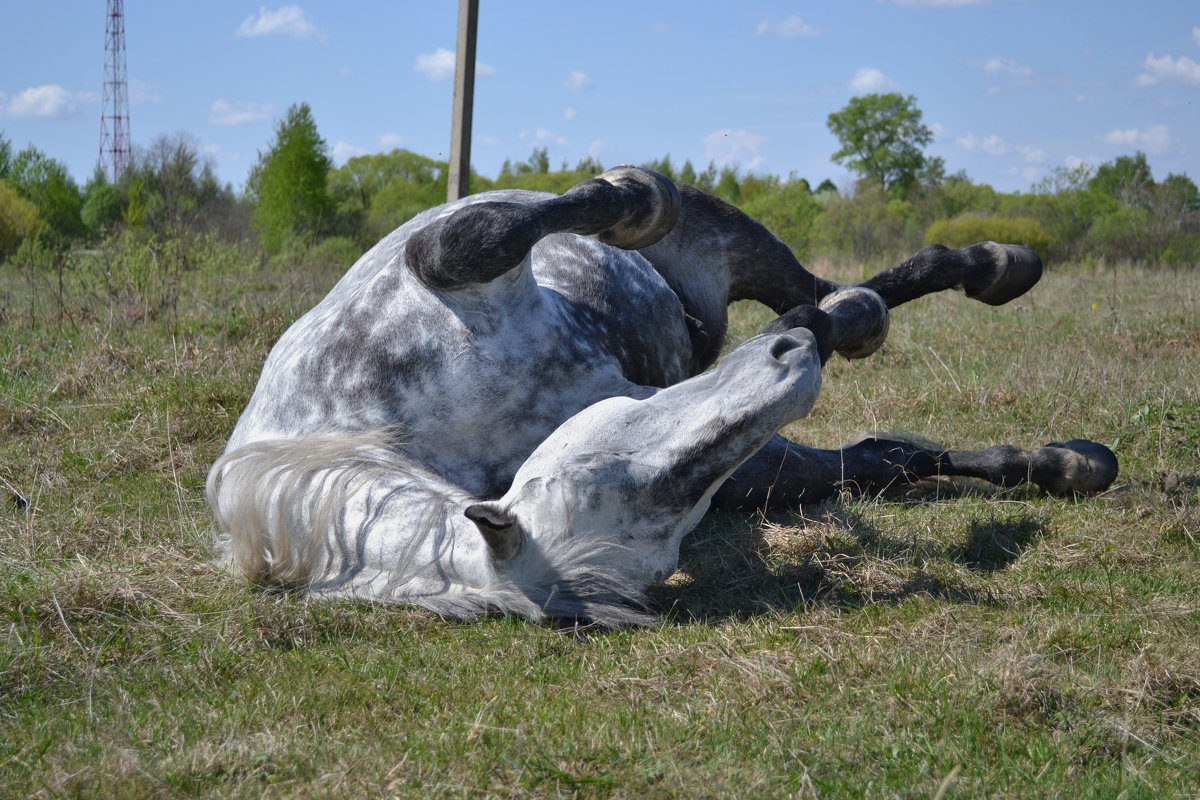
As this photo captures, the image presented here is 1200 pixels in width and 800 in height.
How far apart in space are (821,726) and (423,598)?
940 mm

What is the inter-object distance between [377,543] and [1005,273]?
8.28ft

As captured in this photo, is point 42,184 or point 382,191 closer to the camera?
point 42,184

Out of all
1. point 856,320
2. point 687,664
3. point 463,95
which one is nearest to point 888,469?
point 856,320

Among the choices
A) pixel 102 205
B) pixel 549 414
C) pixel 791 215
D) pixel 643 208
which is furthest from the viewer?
Result: pixel 791 215

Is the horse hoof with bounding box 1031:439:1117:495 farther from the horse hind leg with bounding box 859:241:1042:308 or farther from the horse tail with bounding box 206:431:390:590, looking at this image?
the horse tail with bounding box 206:431:390:590

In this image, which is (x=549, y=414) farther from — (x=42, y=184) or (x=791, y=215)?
(x=791, y=215)

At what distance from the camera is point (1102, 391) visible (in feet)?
14.0

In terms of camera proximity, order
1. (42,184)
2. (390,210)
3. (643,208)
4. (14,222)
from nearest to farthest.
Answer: (643,208) < (14,222) < (42,184) < (390,210)

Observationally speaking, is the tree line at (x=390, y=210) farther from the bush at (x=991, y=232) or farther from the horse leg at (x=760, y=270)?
the horse leg at (x=760, y=270)

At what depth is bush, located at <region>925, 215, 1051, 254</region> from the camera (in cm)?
1972

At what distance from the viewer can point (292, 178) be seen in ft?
56.0

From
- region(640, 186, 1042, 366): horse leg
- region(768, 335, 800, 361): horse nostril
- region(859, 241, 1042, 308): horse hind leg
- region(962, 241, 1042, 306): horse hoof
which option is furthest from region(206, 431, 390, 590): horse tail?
region(962, 241, 1042, 306): horse hoof

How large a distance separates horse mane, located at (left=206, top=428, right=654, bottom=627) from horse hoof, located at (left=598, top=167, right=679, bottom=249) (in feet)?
3.28

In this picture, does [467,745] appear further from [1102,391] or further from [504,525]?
[1102,391]
